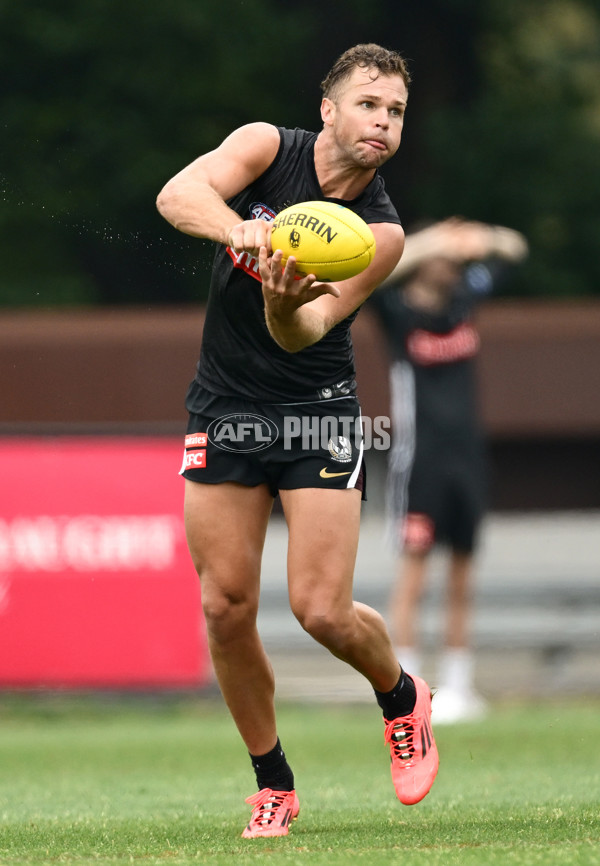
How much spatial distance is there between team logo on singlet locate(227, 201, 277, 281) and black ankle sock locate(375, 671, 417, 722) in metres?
1.58

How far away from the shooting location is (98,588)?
10305 mm

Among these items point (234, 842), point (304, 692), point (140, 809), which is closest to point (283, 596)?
point (304, 692)

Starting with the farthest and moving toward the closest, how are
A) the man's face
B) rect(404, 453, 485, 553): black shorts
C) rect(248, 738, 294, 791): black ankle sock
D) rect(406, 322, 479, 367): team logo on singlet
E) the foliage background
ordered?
the foliage background < rect(406, 322, 479, 367): team logo on singlet < rect(404, 453, 485, 553): black shorts < rect(248, 738, 294, 791): black ankle sock < the man's face

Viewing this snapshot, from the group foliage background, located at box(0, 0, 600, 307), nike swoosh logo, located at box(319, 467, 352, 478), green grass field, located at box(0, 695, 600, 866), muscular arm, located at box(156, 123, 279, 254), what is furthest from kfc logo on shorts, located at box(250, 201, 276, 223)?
foliage background, located at box(0, 0, 600, 307)

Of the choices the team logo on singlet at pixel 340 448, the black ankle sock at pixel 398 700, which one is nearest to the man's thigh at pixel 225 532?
the team logo on singlet at pixel 340 448

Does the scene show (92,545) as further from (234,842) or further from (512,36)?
(512,36)

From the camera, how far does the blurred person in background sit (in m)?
10.3

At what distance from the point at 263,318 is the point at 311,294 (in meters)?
0.54

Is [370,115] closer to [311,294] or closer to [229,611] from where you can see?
[311,294]

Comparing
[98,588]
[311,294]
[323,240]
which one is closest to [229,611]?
[311,294]

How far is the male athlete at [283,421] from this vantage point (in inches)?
209

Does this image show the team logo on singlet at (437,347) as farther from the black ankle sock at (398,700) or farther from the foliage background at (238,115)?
the foliage background at (238,115)

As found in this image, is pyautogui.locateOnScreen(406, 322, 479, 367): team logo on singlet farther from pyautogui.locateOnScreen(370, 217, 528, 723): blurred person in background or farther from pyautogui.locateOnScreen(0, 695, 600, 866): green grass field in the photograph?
pyautogui.locateOnScreen(0, 695, 600, 866): green grass field

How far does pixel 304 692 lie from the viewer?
37.0 ft
